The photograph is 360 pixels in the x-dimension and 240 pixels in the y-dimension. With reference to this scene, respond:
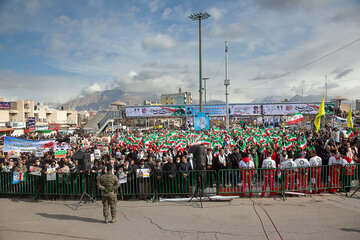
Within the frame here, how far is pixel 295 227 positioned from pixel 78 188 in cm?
648

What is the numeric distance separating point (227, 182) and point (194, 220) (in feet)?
6.64

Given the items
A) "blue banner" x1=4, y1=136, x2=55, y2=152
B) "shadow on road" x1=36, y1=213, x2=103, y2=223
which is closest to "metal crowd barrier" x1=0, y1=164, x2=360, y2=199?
"shadow on road" x1=36, y1=213, x2=103, y2=223

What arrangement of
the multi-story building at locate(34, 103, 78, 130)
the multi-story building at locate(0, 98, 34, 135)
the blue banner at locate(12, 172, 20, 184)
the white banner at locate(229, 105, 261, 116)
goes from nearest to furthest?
the blue banner at locate(12, 172, 20, 184)
the multi-story building at locate(0, 98, 34, 135)
the white banner at locate(229, 105, 261, 116)
the multi-story building at locate(34, 103, 78, 130)

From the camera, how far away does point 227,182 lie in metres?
7.33

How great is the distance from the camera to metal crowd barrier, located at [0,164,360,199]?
726cm

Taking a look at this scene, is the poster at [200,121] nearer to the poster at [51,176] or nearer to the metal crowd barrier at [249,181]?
the metal crowd barrier at [249,181]

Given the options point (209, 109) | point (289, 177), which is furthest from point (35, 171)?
point (209, 109)

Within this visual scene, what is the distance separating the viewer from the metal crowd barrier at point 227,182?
7258mm

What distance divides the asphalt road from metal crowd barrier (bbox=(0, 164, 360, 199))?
37cm

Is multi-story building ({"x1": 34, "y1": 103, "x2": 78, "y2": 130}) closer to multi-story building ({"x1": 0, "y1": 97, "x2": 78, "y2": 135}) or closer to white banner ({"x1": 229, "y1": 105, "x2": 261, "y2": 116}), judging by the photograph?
multi-story building ({"x1": 0, "y1": 97, "x2": 78, "y2": 135})

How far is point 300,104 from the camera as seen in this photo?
40.4m

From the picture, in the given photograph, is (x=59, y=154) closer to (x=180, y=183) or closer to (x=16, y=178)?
(x=16, y=178)

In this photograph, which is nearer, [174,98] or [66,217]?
[66,217]

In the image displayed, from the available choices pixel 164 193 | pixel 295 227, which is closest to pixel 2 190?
pixel 164 193
